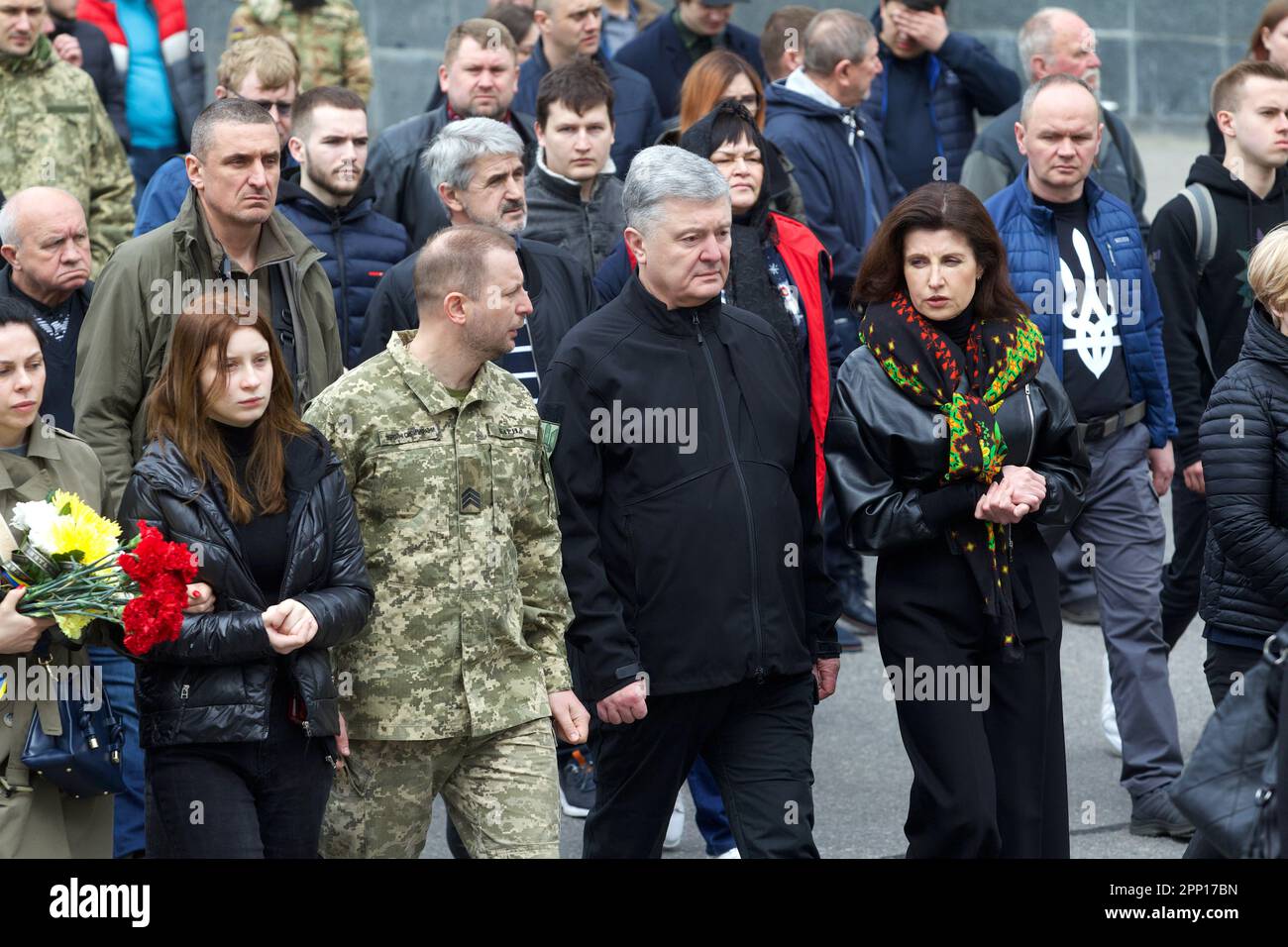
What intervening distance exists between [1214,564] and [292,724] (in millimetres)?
2821

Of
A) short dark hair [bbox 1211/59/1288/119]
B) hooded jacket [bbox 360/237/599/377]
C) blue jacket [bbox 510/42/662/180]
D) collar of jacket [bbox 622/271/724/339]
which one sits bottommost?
collar of jacket [bbox 622/271/724/339]

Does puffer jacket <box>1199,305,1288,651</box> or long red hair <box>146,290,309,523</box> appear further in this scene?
puffer jacket <box>1199,305,1288,651</box>

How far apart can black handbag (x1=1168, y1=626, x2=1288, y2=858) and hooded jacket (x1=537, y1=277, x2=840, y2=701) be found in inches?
52.4

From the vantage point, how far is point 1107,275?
723 centimetres

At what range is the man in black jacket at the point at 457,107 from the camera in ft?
27.9

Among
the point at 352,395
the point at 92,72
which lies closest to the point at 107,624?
the point at 352,395

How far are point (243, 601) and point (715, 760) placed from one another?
1452 mm

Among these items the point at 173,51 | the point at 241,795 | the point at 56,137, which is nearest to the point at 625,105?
the point at 173,51

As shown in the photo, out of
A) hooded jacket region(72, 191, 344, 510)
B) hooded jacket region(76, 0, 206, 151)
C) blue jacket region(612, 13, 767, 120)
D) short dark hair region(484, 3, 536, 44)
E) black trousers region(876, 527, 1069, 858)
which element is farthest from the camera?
blue jacket region(612, 13, 767, 120)

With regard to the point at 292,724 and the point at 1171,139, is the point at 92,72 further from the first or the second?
the point at 1171,139

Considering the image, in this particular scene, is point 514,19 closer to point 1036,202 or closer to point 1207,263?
point 1036,202

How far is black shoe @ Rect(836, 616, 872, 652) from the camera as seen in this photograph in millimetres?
Answer: 9127

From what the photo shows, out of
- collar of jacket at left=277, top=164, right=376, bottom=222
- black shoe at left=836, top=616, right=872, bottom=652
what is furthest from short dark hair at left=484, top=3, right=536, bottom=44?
black shoe at left=836, top=616, right=872, bottom=652

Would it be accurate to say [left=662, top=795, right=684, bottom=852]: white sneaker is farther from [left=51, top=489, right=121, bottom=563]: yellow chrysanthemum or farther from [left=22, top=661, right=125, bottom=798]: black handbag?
[left=51, top=489, right=121, bottom=563]: yellow chrysanthemum
